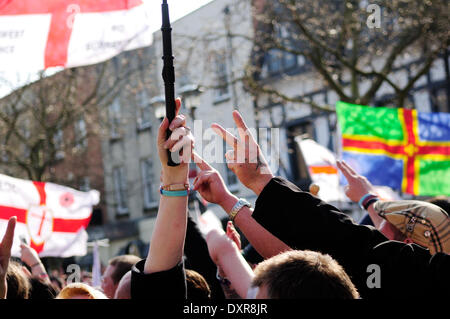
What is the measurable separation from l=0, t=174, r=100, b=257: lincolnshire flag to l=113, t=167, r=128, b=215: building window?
2092cm

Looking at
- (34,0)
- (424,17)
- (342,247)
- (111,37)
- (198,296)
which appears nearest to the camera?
(342,247)

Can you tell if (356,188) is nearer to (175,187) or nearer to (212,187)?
(212,187)

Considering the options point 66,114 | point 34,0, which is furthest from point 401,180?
point 66,114

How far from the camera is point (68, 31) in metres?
3.95

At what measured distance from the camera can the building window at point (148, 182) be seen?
26984mm

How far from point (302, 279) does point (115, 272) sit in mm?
2610

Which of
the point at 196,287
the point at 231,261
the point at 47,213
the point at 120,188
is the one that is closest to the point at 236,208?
the point at 231,261

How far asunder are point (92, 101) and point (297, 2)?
6.62 m

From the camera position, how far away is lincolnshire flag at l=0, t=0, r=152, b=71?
145 inches

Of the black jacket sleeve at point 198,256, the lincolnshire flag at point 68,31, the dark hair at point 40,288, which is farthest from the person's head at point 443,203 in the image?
the dark hair at point 40,288

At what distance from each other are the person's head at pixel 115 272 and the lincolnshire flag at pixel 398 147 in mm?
3722

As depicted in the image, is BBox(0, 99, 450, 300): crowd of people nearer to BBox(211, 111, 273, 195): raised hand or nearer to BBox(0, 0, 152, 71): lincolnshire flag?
BBox(211, 111, 273, 195): raised hand

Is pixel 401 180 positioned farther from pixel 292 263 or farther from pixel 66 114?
pixel 66 114
